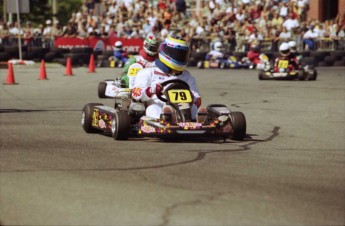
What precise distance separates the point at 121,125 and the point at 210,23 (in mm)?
24336

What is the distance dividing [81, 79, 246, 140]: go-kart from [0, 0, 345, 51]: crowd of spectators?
783 inches

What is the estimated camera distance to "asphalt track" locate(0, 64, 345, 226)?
632 cm

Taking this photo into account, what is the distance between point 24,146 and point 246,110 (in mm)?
6284

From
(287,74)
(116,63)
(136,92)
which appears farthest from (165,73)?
(116,63)

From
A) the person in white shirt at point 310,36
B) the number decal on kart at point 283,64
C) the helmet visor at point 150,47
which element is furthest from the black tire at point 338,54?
the helmet visor at point 150,47

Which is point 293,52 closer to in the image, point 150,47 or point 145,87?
point 150,47

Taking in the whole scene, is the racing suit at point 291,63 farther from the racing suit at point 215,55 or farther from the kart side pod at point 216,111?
the kart side pod at point 216,111

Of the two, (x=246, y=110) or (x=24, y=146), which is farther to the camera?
(x=246, y=110)

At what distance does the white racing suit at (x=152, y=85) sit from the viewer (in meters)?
11.3

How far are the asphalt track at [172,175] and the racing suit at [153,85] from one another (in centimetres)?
63

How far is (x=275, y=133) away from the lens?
12.0 metres

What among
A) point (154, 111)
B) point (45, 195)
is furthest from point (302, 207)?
point (154, 111)

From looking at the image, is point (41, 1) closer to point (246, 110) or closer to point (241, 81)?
point (241, 81)

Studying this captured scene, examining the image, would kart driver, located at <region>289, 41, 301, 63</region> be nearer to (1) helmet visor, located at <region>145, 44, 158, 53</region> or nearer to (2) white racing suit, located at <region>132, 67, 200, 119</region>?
(1) helmet visor, located at <region>145, 44, 158, 53</region>
